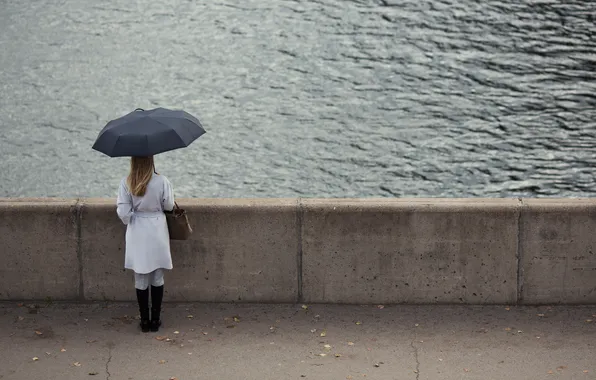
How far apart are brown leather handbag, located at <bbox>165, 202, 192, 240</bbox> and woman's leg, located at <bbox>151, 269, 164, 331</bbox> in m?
0.32

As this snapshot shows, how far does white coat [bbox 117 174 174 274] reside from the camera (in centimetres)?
809

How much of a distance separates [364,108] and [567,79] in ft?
16.8

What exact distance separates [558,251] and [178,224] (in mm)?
3151

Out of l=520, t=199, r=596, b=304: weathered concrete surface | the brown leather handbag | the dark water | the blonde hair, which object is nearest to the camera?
the blonde hair

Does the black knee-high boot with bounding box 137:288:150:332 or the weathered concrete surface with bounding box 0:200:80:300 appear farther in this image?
the weathered concrete surface with bounding box 0:200:80:300

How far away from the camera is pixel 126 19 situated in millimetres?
30500

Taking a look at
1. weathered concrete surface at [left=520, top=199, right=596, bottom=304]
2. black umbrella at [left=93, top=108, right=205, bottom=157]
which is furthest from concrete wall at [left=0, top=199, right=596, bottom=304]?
black umbrella at [left=93, top=108, right=205, bottom=157]

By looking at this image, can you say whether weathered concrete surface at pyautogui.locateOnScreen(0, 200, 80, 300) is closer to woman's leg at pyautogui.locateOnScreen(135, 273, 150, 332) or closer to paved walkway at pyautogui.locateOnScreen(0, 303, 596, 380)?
paved walkway at pyautogui.locateOnScreen(0, 303, 596, 380)

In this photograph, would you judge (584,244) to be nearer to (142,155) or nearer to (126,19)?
(142,155)

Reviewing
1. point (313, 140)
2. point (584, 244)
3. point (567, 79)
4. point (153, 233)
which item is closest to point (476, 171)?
point (313, 140)

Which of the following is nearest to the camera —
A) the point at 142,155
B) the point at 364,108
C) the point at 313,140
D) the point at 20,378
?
the point at 20,378

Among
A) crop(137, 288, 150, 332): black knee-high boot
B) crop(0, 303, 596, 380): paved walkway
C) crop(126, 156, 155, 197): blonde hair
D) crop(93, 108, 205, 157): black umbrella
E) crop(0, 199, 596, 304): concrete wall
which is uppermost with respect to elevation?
crop(93, 108, 205, 157): black umbrella

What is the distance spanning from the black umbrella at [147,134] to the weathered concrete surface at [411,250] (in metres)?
1.37

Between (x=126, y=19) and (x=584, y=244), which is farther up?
(x=126, y=19)
